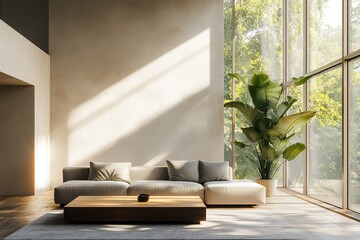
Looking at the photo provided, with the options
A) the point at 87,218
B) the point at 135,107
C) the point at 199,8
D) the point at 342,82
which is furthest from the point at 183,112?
the point at 87,218

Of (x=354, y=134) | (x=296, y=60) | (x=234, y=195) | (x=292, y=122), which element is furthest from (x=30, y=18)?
(x=354, y=134)

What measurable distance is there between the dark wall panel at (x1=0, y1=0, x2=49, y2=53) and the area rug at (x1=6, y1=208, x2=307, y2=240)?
202 inches

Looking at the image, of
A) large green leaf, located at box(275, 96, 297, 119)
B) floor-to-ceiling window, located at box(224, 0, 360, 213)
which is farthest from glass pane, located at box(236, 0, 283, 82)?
large green leaf, located at box(275, 96, 297, 119)

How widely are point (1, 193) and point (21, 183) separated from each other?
0.41 metres

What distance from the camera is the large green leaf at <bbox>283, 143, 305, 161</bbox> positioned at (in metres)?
8.90

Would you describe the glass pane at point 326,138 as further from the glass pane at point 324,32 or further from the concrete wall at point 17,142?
the concrete wall at point 17,142

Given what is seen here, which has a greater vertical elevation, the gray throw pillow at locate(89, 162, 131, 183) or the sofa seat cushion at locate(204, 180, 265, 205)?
the gray throw pillow at locate(89, 162, 131, 183)

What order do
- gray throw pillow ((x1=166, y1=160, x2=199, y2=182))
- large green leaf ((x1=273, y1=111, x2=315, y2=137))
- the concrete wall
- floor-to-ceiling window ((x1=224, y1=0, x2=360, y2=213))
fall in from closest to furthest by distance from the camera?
floor-to-ceiling window ((x1=224, y1=0, x2=360, y2=213)) < gray throw pillow ((x1=166, y1=160, x2=199, y2=182)) < large green leaf ((x1=273, y1=111, x2=315, y2=137)) < the concrete wall

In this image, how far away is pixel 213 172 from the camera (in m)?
8.60

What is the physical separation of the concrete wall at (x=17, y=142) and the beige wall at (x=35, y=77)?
0.05m

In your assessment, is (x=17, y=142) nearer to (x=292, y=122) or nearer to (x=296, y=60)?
(x=292, y=122)

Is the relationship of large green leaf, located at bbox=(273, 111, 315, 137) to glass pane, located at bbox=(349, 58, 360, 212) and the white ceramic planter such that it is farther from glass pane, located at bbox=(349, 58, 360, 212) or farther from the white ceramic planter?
glass pane, located at bbox=(349, 58, 360, 212)

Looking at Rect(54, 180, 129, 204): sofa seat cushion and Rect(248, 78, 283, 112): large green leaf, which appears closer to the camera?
Rect(54, 180, 129, 204): sofa seat cushion

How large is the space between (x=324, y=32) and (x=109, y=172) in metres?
4.17
